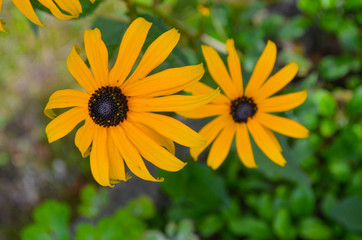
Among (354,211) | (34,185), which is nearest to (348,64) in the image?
(354,211)

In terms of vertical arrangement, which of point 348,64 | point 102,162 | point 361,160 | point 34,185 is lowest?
point 34,185

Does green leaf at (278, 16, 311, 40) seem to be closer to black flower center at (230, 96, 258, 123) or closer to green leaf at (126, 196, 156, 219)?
black flower center at (230, 96, 258, 123)

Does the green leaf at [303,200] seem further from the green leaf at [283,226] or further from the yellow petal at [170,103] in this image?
the yellow petal at [170,103]

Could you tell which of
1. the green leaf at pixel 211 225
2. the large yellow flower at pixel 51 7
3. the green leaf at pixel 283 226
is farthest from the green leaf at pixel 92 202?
the large yellow flower at pixel 51 7

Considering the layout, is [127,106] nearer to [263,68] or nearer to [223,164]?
[263,68]

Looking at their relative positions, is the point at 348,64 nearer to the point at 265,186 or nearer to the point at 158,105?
the point at 265,186

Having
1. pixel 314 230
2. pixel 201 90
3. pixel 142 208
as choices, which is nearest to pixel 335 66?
pixel 314 230
